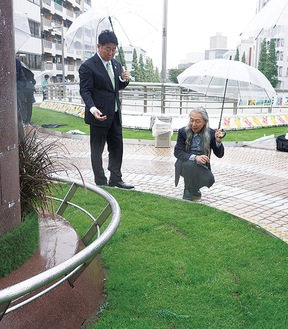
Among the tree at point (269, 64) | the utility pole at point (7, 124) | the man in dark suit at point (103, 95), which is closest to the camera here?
the utility pole at point (7, 124)

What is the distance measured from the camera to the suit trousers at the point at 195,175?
220 inches

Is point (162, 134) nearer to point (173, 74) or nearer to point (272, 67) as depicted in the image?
point (173, 74)

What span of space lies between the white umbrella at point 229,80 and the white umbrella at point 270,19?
0.66 meters

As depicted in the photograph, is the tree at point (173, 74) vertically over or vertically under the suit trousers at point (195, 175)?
over

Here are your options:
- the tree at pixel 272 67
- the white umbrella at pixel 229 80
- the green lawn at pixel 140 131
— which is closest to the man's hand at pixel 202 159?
the white umbrella at pixel 229 80

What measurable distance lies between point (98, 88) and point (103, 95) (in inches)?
4.4

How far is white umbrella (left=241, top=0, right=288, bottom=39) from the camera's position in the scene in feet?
22.9

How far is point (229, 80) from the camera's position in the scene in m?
8.02

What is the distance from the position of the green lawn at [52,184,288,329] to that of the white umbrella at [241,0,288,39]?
3.69m

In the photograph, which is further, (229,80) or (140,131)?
(140,131)

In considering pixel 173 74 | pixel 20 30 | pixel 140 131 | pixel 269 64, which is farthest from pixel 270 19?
pixel 269 64

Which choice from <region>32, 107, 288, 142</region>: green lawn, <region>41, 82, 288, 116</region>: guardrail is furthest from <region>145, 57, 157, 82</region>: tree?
<region>32, 107, 288, 142</region>: green lawn

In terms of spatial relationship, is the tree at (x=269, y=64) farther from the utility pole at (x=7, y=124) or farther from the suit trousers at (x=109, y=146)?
the utility pole at (x=7, y=124)

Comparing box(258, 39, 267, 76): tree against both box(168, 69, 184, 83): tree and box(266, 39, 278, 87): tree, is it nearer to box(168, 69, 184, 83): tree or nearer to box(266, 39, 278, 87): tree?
box(266, 39, 278, 87): tree
